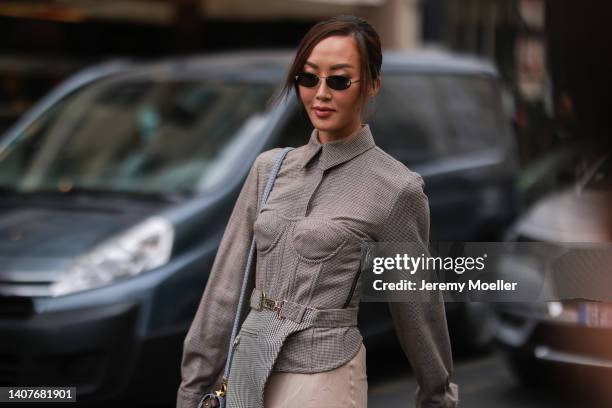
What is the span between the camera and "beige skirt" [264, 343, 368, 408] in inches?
105

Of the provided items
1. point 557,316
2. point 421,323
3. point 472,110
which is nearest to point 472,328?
point 472,110

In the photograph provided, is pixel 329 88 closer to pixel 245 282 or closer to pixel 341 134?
pixel 341 134

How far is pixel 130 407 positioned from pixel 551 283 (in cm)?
185

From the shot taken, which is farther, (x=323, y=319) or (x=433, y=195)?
(x=433, y=195)

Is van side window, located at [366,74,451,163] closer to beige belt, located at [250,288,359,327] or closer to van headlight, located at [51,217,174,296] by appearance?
van headlight, located at [51,217,174,296]

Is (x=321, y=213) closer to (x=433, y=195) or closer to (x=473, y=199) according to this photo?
(x=433, y=195)

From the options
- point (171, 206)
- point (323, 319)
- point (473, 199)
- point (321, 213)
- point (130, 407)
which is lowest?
point (323, 319)

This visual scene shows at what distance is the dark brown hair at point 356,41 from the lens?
2.73 meters

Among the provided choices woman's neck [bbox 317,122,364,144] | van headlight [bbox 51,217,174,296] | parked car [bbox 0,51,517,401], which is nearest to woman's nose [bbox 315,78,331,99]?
woman's neck [bbox 317,122,364,144]

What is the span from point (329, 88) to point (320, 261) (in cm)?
39

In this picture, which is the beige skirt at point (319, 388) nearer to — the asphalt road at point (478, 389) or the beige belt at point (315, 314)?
the beige belt at point (315, 314)

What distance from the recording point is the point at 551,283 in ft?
12.5

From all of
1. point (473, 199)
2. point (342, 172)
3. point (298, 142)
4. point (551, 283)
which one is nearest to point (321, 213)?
point (342, 172)

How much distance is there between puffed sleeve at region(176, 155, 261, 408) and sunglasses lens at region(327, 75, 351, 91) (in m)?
0.30
